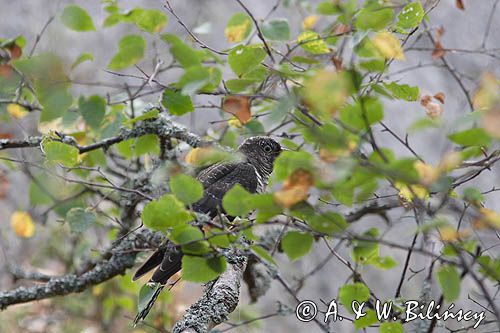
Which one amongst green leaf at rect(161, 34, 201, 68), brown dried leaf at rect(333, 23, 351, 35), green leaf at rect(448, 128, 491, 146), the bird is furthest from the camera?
brown dried leaf at rect(333, 23, 351, 35)

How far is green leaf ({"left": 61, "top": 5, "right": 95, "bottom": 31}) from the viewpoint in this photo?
2938 mm

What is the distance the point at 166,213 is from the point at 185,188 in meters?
0.09

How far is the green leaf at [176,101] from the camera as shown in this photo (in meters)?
2.41

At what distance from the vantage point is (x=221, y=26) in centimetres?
720

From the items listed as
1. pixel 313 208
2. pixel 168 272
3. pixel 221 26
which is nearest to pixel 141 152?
pixel 168 272

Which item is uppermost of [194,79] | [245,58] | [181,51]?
[245,58]

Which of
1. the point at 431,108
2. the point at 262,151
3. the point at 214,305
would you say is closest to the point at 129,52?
the point at 214,305

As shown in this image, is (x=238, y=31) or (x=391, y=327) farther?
(x=238, y=31)

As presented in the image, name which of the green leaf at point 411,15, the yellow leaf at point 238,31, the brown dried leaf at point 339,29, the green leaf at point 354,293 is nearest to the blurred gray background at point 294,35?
the brown dried leaf at point 339,29

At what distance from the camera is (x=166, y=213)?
1.76 metres

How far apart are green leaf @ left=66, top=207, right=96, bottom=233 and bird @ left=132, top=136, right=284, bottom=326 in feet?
1.00

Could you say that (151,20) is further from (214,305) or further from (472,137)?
(472,137)

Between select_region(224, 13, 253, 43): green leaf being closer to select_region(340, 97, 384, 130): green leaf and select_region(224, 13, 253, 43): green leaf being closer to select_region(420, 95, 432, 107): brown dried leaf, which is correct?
select_region(420, 95, 432, 107): brown dried leaf

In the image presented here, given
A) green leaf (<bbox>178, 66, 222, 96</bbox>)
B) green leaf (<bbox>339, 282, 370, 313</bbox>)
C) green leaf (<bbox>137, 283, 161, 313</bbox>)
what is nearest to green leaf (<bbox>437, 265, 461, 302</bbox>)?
green leaf (<bbox>339, 282, 370, 313</bbox>)
